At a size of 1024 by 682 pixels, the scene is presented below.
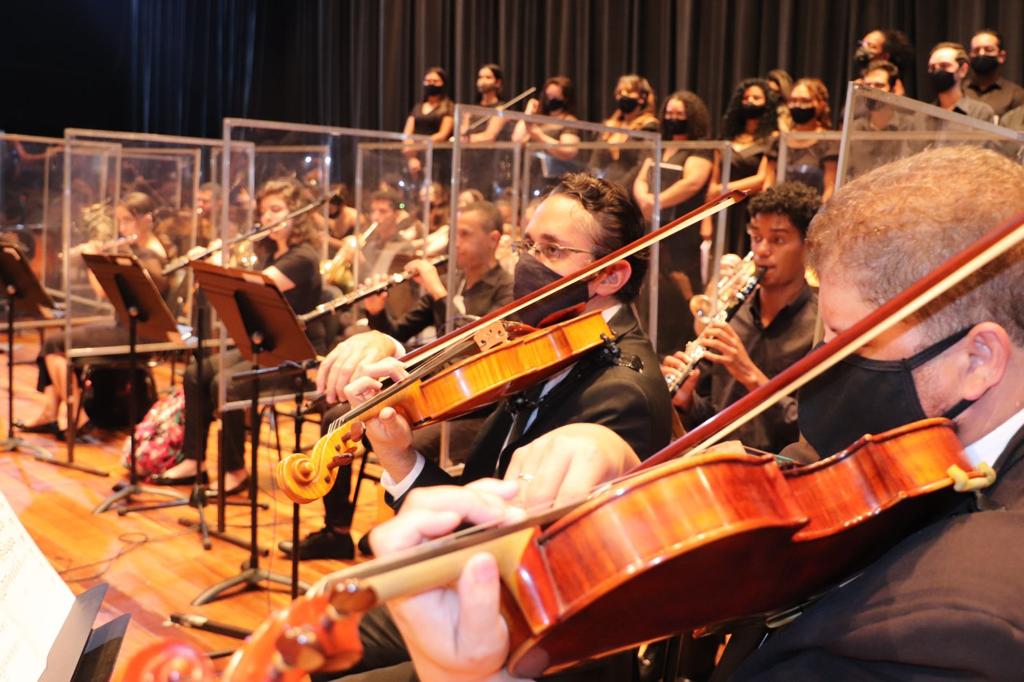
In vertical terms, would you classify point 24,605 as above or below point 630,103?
below

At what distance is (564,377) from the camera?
2.08 metres

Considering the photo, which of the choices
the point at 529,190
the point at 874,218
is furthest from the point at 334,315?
the point at 874,218

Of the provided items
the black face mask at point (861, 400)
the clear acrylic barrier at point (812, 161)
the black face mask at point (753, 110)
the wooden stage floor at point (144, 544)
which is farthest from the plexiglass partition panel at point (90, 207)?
the black face mask at point (861, 400)

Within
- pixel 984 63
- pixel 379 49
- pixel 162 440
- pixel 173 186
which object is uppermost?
pixel 379 49

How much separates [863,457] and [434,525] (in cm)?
47

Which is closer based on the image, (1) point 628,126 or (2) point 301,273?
(2) point 301,273

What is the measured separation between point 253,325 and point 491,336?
1833 mm

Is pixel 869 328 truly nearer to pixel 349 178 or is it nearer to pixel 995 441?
pixel 995 441

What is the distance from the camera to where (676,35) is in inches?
327

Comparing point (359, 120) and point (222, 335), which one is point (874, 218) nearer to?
point (222, 335)

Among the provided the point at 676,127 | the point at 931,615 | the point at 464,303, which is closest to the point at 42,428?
the point at 464,303

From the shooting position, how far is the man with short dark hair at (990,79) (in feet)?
17.7

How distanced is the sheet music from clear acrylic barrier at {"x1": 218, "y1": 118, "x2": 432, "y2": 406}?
144 inches

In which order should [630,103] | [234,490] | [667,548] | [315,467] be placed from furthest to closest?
[630,103]
[234,490]
[315,467]
[667,548]
